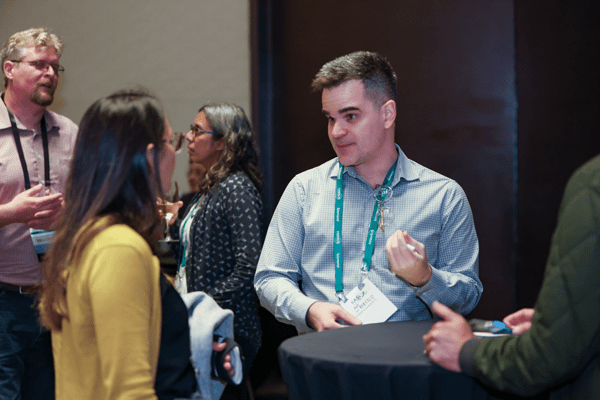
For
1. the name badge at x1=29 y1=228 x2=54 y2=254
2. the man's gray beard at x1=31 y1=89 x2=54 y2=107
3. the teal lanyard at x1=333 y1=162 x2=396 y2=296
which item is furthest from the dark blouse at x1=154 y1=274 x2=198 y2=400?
the man's gray beard at x1=31 y1=89 x2=54 y2=107

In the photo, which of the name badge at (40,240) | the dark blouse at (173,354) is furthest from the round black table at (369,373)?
the name badge at (40,240)

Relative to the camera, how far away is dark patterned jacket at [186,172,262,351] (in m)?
2.45

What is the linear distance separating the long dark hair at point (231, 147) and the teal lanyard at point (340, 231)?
81 cm

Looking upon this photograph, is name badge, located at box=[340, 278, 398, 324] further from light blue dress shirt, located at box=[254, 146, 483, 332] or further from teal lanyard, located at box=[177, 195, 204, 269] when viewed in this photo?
teal lanyard, located at box=[177, 195, 204, 269]

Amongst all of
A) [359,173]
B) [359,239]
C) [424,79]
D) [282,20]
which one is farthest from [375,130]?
[282,20]

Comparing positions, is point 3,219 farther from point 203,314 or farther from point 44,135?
point 203,314

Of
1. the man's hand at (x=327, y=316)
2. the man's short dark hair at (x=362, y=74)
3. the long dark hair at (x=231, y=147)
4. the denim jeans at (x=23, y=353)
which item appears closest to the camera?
the man's hand at (x=327, y=316)

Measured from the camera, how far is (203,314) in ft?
4.32

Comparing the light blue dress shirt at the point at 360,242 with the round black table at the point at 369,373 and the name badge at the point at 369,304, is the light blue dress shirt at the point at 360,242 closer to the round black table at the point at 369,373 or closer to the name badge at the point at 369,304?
the name badge at the point at 369,304

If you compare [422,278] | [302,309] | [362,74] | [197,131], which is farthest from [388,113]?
[197,131]

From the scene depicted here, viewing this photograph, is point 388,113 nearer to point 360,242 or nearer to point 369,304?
point 360,242

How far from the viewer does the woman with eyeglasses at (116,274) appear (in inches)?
42.7

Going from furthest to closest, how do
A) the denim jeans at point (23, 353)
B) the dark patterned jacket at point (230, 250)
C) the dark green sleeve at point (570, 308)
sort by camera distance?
1. the dark patterned jacket at point (230, 250)
2. the denim jeans at point (23, 353)
3. the dark green sleeve at point (570, 308)

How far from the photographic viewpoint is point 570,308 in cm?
98
